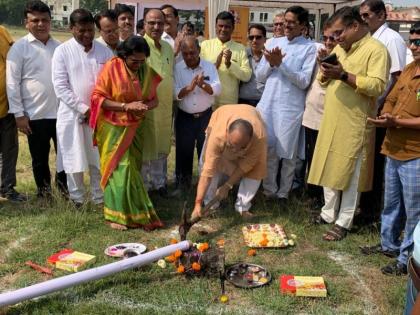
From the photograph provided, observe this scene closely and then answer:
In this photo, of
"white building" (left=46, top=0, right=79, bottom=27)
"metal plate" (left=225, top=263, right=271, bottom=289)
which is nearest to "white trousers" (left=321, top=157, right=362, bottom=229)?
"metal plate" (left=225, top=263, right=271, bottom=289)

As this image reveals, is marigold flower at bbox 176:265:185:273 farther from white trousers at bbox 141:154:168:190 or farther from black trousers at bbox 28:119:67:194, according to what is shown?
black trousers at bbox 28:119:67:194

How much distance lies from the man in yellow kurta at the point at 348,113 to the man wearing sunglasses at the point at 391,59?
45cm

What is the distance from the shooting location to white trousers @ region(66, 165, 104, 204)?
16.4 ft

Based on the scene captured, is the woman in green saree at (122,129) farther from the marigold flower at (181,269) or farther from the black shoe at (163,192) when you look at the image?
the marigold flower at (181,269)

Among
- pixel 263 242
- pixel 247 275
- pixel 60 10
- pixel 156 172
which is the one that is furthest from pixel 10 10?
pixel 247 275

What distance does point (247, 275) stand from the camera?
3.74 meters

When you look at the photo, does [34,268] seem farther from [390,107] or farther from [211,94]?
[390,107]

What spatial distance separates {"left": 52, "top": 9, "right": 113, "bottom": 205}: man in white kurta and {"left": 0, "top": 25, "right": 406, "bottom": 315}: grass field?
0.53 metres

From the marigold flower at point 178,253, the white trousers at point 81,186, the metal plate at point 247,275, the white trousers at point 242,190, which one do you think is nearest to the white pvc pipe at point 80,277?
the marigold flower at point 178,253

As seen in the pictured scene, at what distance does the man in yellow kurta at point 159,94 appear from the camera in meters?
5.15

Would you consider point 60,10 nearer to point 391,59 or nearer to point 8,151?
point 8,151

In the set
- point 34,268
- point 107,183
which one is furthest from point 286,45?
point 34,268

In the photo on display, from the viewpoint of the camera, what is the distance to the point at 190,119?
555cm

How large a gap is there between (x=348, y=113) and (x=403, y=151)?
723 mm
